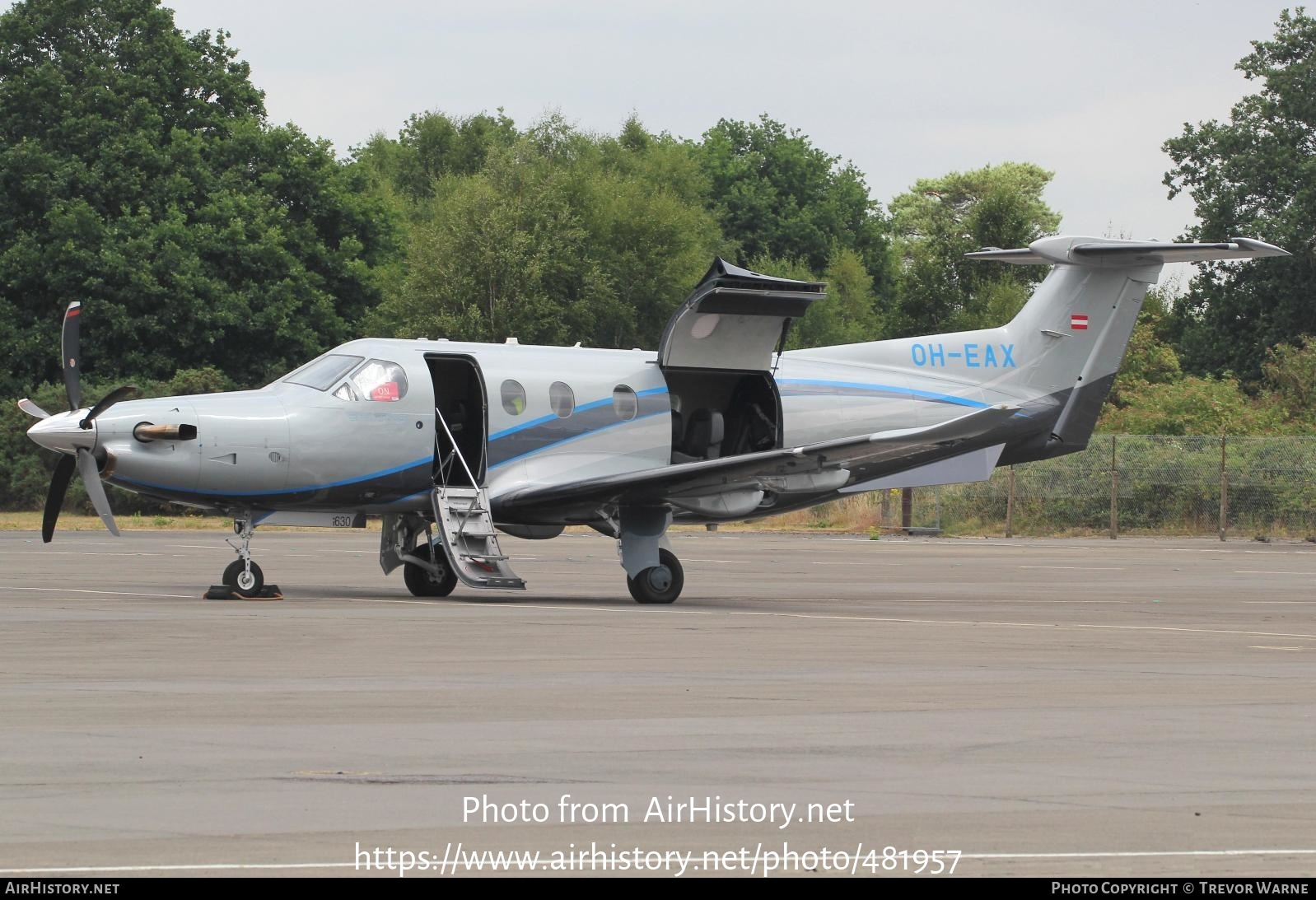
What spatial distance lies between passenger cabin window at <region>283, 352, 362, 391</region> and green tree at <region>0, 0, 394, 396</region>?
35707 millimetres

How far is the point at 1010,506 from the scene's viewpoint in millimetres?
44688

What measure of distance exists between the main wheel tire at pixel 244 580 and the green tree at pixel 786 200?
72920 millimetres

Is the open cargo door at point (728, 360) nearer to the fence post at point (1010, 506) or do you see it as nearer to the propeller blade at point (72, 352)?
the propeller blade at point (72, 352)

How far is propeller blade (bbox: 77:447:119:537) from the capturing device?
64.0ft

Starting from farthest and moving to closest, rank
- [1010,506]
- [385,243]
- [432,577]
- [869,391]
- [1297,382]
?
[385,243] → [1297,382] → [1010,506] → [869,391] → [432,577]

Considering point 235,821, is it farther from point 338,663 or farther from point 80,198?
point 80,198

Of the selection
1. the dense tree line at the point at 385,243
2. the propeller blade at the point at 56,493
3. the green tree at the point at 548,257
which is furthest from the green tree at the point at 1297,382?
the propeller blade at the point at 56,493

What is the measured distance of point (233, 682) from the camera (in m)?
11.9

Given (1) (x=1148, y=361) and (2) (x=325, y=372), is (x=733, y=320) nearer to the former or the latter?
(2) (x=325, y=372)

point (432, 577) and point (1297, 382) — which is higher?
point (1297, 382)

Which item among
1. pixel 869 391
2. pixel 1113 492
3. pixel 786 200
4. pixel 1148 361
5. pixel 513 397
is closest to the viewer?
pixel 513 397

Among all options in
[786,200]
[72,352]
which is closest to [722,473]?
[72,352]

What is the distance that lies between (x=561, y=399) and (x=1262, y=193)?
54244mm

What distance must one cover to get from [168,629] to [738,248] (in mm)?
76790
